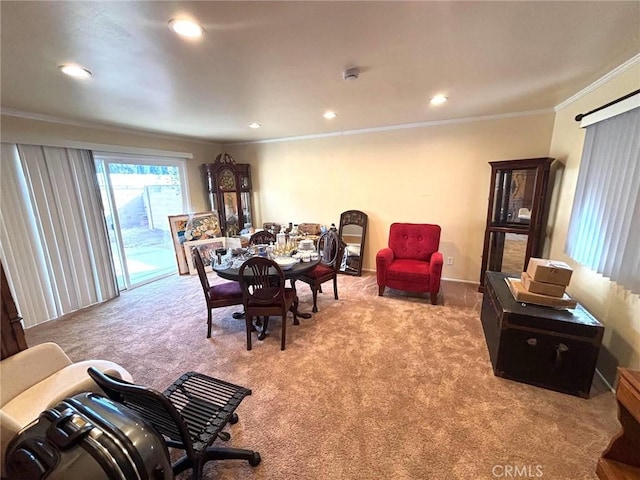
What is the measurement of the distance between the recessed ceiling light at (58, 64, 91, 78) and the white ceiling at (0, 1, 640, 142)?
0.17 ft

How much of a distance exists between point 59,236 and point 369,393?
394 centimetres

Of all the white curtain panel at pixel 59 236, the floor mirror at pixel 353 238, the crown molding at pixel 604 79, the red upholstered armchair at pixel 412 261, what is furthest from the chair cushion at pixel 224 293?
the crown molding at pixel 604 79

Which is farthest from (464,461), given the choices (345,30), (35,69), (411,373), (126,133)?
(126,133)

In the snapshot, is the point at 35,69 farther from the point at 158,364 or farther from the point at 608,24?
the point at 608,24

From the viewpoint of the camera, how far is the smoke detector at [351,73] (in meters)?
1.99

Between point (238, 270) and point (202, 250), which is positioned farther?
point (202, 250)

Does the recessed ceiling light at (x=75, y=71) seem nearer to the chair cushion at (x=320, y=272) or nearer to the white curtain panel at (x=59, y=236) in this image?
the white curtain panel at (x=59, y=236)

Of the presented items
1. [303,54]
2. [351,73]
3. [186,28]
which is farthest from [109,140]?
[351,73]

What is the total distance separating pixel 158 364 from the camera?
233 centimetres

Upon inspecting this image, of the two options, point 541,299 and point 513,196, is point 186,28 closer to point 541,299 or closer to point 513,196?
point 541,299

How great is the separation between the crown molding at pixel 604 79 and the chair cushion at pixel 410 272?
7.47ft

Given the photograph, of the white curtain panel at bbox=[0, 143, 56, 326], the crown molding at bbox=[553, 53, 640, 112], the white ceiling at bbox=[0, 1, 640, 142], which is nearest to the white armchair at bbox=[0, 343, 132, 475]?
the white ceiling at bbox=[0, 1, 640, 142]

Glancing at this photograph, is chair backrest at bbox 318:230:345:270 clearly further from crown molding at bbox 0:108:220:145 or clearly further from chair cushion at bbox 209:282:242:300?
crown molding at bbox 0:108:220:145

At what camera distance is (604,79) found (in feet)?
7.22
